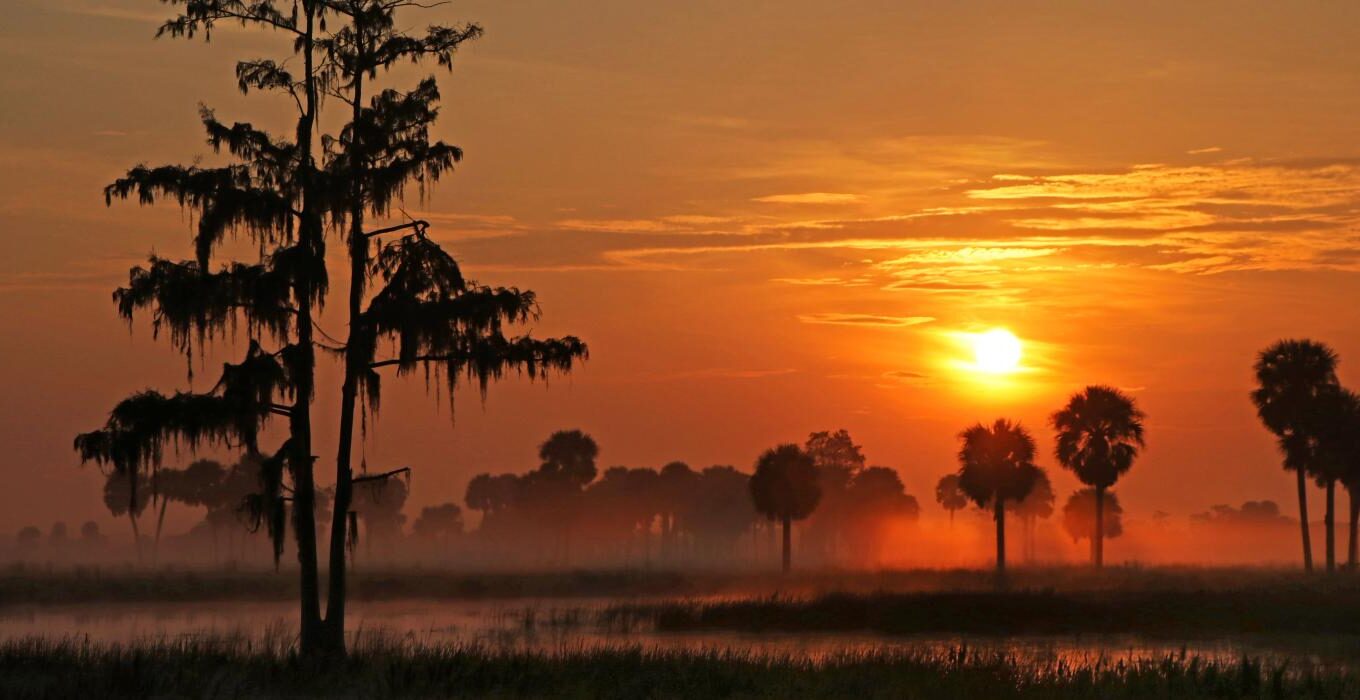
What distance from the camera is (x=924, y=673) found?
2753 centimetres

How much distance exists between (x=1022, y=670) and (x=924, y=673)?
2.29 m

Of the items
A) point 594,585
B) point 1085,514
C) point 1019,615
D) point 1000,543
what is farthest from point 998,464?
point 1085,514

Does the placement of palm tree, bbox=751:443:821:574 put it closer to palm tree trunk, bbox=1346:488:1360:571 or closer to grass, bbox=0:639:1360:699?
palm tree trunk, bbox=1346:488:1360:571

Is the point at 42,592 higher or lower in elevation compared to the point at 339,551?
lower

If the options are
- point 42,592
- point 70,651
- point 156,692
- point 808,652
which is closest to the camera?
point 156,692

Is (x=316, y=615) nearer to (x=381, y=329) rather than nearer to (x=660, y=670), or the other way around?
(x=381, y=329)

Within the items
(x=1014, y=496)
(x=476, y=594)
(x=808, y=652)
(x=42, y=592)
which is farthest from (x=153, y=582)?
(x=1014, y=496)

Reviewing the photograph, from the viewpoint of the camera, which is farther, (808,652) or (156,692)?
(808,652)

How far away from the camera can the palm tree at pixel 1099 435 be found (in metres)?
98.7

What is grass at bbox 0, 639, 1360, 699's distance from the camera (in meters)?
24.9

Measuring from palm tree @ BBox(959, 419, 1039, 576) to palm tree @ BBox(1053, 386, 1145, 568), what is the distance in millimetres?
3723

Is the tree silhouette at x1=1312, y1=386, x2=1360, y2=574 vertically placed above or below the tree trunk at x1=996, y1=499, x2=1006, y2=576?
above

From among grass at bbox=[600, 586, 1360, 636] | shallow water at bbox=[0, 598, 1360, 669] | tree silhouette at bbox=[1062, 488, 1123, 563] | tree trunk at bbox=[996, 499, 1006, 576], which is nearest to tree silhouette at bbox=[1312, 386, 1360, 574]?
tree trunk at bbox=[996, 499, 1006, 576]

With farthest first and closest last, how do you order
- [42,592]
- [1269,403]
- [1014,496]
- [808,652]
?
1. [1014,496]
2. [1269,403]
3. [42,592]
4. [808,652]
